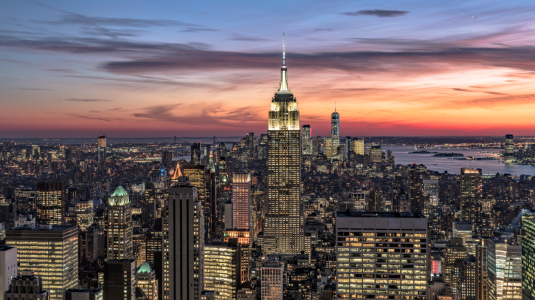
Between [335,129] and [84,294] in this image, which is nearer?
[84,294]

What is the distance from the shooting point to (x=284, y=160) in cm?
10988

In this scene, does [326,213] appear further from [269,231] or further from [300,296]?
[300,296]

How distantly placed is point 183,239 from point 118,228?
26.5m

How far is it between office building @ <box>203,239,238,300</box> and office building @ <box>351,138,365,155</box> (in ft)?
390

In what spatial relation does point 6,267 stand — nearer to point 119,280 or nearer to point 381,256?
point 119,280

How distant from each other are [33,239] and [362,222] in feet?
124

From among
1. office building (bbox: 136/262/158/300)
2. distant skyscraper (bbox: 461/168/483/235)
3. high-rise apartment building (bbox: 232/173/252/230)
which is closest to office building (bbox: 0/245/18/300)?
office building (bbox: 136/262/158/300)

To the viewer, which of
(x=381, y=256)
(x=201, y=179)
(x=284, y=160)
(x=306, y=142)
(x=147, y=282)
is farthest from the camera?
(x=306, y=142)

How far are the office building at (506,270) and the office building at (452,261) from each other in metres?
12.0

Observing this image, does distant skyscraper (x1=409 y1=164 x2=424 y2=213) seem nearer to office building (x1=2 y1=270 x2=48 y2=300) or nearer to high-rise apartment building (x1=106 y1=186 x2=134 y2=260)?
high-rise apartment building (x1=106 y1=186 x2=134 y2=260)

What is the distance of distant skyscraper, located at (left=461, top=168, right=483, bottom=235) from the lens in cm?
9768

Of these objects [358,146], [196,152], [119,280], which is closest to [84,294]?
[119,280]

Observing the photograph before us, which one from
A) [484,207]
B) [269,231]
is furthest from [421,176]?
[269,231]

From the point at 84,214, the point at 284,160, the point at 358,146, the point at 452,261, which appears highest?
the point at 358,146
